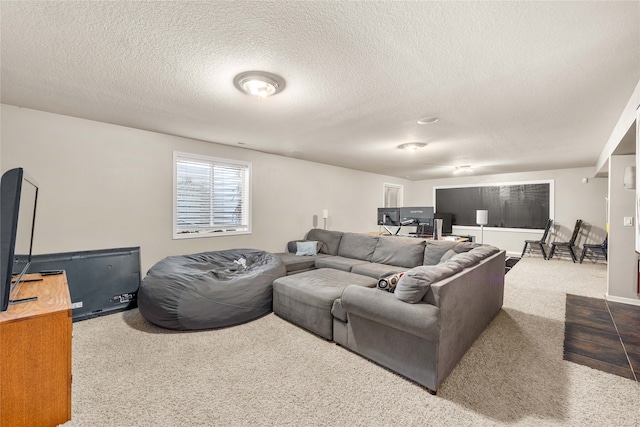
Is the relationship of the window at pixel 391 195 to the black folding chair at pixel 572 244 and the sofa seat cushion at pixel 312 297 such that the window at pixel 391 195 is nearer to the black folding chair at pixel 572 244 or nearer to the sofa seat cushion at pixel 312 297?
the black folding chair at pixel 572 244

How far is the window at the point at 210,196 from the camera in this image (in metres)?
4.13

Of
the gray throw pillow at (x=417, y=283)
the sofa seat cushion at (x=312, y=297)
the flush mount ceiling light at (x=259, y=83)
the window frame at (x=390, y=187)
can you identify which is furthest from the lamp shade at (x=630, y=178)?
the window frame at (x=390, y=187)

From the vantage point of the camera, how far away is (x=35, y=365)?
47.1 inches

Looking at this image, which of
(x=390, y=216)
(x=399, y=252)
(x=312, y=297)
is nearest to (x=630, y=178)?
(x=399, y=252)

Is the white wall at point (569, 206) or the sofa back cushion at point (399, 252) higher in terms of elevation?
the white wall at point (569, 206)

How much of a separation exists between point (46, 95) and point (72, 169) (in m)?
0.90

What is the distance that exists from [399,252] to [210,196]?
3.18 m

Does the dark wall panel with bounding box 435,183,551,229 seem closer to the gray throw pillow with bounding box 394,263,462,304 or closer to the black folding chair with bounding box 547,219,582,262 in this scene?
the black folding chair with bounding box 547,219,582,262

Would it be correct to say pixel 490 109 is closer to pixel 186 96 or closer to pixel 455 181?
pixel 186 96

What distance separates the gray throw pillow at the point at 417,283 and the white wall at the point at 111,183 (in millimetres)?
3338

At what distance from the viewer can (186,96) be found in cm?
266

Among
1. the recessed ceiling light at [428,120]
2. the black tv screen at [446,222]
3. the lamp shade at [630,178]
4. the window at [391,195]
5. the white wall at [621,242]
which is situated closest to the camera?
the recessed ceiling light at [428,120]

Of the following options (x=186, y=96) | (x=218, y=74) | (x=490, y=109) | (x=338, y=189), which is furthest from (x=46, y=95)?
(x=338, y=189)

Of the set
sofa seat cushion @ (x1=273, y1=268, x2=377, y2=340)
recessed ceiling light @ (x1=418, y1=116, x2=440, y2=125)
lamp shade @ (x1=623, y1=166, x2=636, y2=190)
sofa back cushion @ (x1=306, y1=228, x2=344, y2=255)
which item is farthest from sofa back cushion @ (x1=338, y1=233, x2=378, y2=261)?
lamp shade @ (x1=623, y1=166, x2=636, y2=190)
